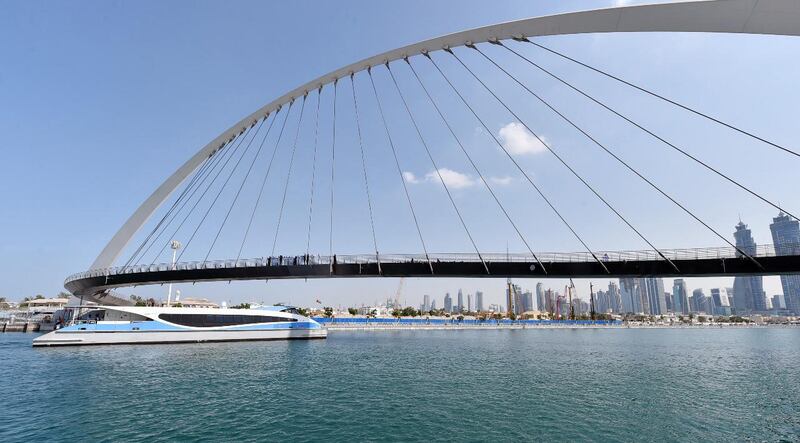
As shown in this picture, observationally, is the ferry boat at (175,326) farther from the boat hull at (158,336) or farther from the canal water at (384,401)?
the canal water at (384,401)

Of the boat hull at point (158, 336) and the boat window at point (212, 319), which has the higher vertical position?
the boat window at point (212, 319)

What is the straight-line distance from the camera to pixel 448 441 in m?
12.9

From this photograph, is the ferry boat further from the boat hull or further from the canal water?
the canal water

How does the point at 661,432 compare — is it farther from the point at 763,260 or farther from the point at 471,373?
the point at 763,260

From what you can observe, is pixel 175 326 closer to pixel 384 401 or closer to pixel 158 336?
pixel 158 336

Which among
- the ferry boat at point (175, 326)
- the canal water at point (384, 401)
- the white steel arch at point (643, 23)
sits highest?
the white steel arch at point (643, 23)

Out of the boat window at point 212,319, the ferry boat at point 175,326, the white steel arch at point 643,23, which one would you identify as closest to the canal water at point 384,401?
the ferry boat at point 175,326

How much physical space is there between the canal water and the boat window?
15423mm

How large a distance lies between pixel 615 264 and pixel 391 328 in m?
80.1

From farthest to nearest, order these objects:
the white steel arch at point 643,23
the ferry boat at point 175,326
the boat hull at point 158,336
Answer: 1. the ferry boat at point 175,326
2. the boat hull at point 158,336
3. the white steel arch at point 643,23

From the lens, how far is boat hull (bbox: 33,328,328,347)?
4047cm

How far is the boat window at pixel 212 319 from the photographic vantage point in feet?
154

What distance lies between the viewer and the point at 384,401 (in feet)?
60.5

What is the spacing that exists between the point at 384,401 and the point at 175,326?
3891 cm
